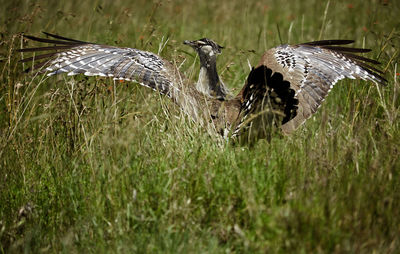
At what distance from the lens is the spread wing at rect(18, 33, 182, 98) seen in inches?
164

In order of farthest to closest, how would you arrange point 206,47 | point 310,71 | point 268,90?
point 206,47 < point 310,71 < point 268,90

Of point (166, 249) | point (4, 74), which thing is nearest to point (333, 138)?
point (166, 249)

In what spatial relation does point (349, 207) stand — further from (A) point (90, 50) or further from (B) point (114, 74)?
(A) point (90, 50)

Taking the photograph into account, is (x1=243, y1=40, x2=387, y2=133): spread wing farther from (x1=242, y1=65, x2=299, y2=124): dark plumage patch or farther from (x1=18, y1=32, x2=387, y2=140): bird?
(x1=242, y1=65, x2=299, y2=124): dark plumage patch

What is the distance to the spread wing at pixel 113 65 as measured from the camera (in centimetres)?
416

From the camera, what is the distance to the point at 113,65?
14.1 ft

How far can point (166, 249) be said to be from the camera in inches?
103

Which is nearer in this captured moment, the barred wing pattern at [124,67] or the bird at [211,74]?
the bird at [211,74]

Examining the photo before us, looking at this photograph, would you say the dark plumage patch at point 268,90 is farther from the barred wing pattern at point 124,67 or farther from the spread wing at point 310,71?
the barred wing pattern at point 124,67

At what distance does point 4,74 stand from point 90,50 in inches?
51.9

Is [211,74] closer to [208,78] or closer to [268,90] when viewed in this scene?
[208,78]

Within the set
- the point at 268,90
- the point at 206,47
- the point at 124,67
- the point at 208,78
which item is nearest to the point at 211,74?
the point at 208,78

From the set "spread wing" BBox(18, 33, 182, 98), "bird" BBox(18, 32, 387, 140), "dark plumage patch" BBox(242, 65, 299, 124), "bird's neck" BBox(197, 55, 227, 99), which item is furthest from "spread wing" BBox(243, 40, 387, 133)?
"spread wing" BBox(18, 33, 182, 98)

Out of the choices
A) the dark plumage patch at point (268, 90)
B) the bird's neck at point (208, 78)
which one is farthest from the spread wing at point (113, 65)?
the dark plumage patch at point (268, 90)
